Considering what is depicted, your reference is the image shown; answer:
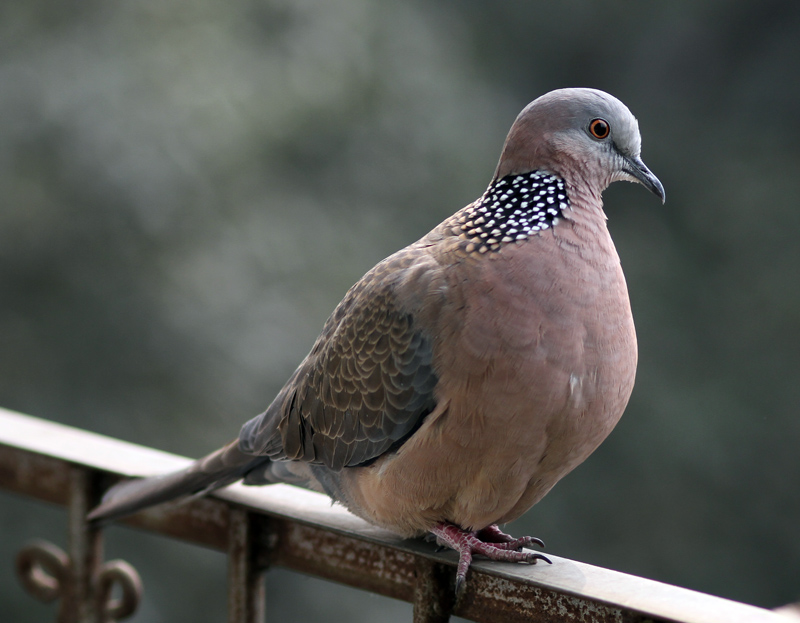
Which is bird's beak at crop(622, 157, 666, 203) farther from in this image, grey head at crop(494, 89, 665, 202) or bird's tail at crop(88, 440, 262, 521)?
bird's tail at crop(88, 440, 262, 521)

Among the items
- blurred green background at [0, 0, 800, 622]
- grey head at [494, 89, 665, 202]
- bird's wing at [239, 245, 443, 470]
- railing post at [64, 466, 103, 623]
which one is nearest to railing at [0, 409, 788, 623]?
railing post at [64, 466, 103, 623]

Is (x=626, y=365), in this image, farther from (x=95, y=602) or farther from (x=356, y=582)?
(x=95, y=602)

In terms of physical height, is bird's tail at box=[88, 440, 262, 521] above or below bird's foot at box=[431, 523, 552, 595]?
above

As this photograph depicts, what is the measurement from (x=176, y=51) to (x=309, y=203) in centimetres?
114

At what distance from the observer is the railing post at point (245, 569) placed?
1.60 meters

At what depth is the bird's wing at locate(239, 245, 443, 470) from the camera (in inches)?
56.2

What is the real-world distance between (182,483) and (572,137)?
37.5 inches

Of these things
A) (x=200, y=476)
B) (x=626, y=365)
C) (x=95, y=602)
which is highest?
(x=626, y=365)

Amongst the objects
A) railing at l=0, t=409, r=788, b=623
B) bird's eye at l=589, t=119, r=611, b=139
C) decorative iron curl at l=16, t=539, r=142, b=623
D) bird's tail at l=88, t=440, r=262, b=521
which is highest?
bird's eye at l=589, t=119, r=611, b=139

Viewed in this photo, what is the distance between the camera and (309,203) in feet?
17.7

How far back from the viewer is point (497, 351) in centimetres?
132

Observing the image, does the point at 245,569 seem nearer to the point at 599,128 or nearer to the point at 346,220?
the point at 599,128

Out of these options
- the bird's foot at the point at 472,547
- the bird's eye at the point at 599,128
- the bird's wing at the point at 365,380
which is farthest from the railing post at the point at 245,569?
the bird's eye at the point at 599,128

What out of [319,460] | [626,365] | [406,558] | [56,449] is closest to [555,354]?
[626,365]
